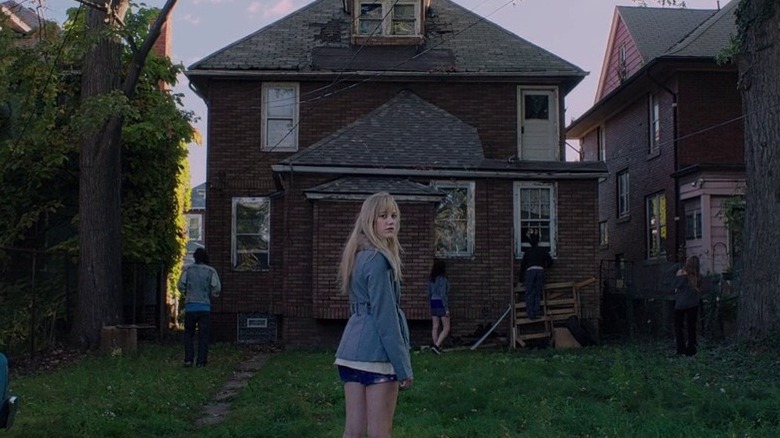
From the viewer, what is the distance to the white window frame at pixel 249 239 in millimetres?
20203

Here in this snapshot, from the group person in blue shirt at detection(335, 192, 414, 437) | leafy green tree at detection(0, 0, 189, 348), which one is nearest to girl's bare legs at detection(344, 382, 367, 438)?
person in blue shirt at detection(335, 192, 414, 437)

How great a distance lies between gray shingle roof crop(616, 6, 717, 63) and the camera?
2711 cm

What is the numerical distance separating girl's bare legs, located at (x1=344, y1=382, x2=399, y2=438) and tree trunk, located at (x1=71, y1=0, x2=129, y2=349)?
1192 cm

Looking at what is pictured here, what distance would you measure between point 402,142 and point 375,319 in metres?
14.1

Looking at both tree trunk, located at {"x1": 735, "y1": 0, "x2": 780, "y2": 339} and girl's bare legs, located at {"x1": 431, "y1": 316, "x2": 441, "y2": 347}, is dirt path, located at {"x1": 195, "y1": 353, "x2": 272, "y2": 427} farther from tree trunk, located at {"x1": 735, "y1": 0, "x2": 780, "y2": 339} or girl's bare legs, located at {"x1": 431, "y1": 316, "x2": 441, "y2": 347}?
tree trunk, located at {"x1": 735, "y1": 0, "x2": 780, "y2": 339}

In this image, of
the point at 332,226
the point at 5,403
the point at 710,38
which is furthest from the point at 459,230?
the point at 5,403

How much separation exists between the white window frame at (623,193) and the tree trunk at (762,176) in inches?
556

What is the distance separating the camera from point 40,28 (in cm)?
1471

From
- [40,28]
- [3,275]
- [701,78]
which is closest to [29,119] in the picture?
[40,28]

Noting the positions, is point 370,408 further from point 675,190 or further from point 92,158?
point 675,190

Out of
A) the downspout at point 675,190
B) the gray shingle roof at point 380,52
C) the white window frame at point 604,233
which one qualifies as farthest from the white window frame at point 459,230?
the white window frame at point 604,233

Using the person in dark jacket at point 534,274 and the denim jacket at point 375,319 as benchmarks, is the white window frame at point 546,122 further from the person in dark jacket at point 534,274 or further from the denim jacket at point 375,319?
the denim jacket at point 375,319

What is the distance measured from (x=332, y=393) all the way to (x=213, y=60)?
12.4m

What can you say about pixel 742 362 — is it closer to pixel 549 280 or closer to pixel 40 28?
pixel 549 280
